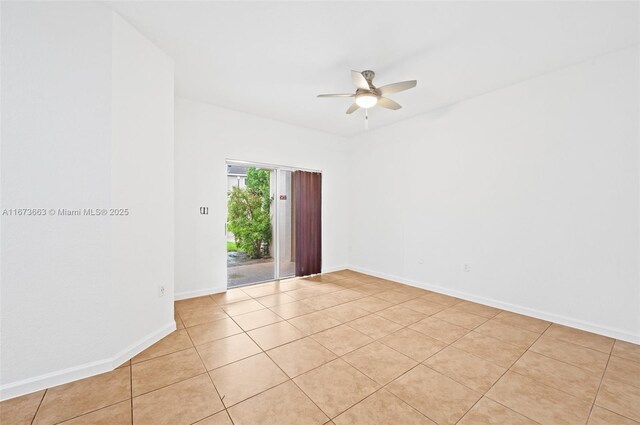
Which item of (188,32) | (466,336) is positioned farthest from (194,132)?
(466,336)

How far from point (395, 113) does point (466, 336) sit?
346cm

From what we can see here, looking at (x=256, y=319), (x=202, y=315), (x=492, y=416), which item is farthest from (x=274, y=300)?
(x=492, y=416)

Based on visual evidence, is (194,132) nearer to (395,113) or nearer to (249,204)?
(249,204)

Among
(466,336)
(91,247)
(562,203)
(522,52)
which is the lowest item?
(466,336)

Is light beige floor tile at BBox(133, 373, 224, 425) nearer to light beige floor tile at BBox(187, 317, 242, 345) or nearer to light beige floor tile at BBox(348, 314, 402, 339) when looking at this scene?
light beige floor tile at BBox(187, 317, 242, 345)

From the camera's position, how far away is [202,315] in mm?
3158

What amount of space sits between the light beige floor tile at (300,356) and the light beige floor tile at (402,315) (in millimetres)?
1126

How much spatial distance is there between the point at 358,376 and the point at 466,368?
0.96 metres

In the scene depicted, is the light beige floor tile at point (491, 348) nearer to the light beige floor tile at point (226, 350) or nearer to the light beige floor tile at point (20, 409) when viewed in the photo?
the light beige floor tile at point (226, 350)

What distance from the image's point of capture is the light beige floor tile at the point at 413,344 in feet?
7.72

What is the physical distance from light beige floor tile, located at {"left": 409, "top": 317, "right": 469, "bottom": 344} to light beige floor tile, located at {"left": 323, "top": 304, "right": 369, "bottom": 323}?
0.67 m

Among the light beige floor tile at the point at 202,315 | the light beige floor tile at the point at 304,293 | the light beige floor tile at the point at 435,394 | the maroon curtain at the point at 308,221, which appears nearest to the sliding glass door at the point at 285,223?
the maroon curtain at the point at 308,221

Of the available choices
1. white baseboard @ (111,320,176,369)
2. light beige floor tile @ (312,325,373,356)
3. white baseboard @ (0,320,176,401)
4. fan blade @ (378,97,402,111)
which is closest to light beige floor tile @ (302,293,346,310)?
light beige floor tile @ (312,325,373,356)

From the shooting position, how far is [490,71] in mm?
2973
